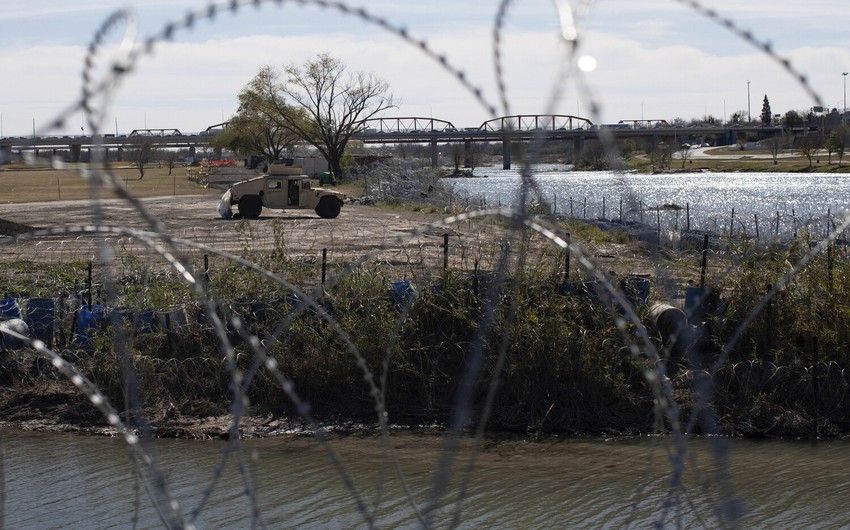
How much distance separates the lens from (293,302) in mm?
11516

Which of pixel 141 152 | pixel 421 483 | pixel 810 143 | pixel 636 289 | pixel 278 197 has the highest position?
pixel 141 152

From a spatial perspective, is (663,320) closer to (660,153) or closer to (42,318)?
(42,318)

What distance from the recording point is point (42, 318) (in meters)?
11.6

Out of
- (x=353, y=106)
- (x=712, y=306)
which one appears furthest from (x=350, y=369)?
(x=353, y=106)

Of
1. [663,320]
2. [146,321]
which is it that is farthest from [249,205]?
[663,320]

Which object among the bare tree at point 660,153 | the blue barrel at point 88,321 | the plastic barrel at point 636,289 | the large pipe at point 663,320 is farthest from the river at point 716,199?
the blue barrel at point 88,321

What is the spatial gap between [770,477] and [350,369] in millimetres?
4322

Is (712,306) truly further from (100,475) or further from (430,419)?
(100,475)

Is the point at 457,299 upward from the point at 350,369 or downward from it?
upward

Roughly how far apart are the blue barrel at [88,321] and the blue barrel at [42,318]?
0.95 ft

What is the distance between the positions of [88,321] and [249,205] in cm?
2413

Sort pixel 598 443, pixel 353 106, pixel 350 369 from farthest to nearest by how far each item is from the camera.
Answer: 1. pixel 353 106
2. pixel 350 369
3. pixel 598 443

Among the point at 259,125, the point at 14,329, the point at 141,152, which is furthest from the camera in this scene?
the point at 259,125

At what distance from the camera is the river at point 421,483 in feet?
26.6
